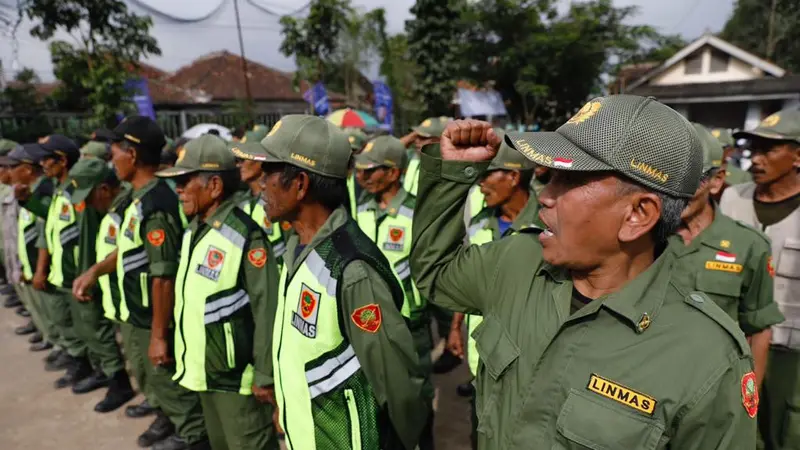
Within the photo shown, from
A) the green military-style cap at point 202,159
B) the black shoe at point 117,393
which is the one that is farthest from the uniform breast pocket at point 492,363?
the black shoe at point 117,393

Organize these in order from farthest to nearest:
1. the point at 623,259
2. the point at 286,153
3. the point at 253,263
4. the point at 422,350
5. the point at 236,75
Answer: the point at 236,75
the point at 422,350
the point at 253,263
the point at 286,153
the point at 623,259

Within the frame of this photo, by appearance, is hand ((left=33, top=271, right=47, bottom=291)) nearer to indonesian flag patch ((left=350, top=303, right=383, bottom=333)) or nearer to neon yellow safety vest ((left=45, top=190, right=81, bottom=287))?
neon yellow safety vest ((left=45, top=190, right=81, bottom=287))

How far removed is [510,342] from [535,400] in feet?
0.59

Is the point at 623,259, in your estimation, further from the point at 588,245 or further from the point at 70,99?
the point at 70,99

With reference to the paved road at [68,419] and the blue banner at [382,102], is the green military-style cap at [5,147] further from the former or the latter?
the blue banner at [382,102]

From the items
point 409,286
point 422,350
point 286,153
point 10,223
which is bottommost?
point 422,350

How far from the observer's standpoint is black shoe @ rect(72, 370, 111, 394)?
504 cm

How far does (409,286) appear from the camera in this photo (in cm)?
415

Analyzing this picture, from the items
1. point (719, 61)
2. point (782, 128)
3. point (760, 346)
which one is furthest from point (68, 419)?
point (719, 61)

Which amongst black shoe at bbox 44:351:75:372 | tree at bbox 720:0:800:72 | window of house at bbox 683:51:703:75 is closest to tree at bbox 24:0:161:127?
black shoe at bbox 44:351:75:372

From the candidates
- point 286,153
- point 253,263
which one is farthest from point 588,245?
point 253,263

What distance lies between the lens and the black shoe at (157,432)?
4.10 meters

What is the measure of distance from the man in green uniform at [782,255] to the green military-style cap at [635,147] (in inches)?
85.6

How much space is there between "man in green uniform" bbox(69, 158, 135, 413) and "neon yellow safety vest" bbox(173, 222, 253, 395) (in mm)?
2278
